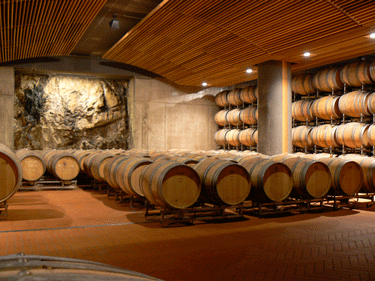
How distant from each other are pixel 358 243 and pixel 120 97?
13653 mm

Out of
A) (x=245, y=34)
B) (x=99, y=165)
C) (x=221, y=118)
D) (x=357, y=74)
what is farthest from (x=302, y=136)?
(x=99, y=165)

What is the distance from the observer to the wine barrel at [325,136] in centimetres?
1077

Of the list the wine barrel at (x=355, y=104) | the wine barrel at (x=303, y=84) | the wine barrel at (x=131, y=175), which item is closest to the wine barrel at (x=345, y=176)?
the wine barrel at (x=355, y=104)

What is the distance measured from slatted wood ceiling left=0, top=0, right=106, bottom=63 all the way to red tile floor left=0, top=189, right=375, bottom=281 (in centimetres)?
469

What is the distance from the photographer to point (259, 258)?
Answer: 4086 millimetres

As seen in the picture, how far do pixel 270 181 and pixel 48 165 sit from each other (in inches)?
287

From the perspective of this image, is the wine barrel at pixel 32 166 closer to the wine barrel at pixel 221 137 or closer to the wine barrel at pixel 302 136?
the wine barrel at pixel 302 136

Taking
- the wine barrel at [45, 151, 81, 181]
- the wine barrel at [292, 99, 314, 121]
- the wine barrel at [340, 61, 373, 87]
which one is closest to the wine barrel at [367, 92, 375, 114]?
the wine barrel at [340, 61, 373, 87]

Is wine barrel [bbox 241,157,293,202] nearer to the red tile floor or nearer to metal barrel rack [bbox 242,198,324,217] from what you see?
metal barrel rack [bbox 242,198,324,217]

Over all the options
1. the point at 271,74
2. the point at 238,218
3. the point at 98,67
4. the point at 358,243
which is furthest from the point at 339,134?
the point at 98,67

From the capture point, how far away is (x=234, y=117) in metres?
16.0

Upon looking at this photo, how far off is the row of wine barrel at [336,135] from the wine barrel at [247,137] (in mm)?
2526

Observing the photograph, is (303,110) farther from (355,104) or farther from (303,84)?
(355,104)

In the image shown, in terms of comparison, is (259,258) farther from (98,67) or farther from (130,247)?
(98,67)
